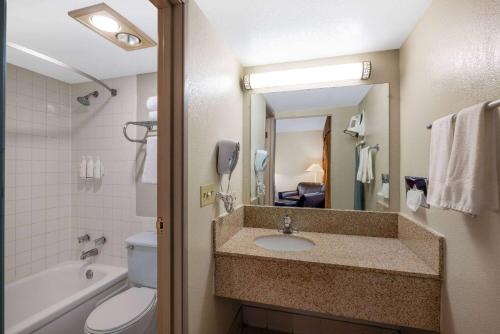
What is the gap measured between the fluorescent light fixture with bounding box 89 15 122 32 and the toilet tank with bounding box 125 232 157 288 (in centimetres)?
153

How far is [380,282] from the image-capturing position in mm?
1095

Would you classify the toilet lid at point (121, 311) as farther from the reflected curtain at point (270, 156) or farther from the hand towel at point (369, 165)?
the hand towel at point (369, 165)

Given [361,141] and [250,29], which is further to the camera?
[361,141]

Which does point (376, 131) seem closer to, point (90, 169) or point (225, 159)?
point (225, 159)

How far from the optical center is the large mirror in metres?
1.60

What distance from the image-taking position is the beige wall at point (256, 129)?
5.91 feet

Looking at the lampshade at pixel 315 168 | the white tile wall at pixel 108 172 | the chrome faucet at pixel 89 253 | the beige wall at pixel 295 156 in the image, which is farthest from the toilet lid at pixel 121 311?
the lampshade at pixel 315 168

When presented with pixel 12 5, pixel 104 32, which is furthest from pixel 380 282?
pixel 12 5

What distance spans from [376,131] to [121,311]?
86.6 inches

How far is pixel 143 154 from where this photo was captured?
2.18m

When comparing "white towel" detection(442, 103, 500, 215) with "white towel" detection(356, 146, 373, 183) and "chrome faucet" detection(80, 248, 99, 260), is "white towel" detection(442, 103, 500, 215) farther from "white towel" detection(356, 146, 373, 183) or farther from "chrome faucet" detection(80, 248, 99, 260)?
"chrome faucet" detection(80, 248, 99, 260)

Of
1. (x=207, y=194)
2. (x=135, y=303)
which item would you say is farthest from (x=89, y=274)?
(x=207, y=194)

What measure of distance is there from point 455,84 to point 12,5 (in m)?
2.21

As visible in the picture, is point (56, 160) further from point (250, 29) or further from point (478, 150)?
point (478, 150)
